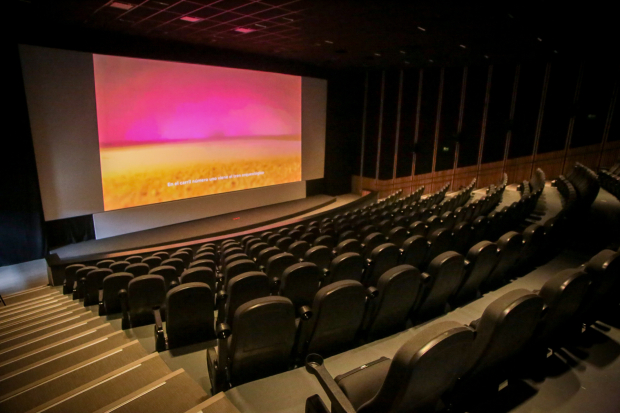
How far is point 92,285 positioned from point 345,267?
3351mm

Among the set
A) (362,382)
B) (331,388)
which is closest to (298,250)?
(362,382)

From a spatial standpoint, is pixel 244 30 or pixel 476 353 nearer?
pixel 476 353

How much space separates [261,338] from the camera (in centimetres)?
206

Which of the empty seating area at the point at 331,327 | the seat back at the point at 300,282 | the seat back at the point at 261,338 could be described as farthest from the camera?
the seat back at the point at 300,282

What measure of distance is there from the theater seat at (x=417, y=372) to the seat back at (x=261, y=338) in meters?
0.58

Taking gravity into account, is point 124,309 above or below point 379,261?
below

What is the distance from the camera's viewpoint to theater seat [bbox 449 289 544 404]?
168cm

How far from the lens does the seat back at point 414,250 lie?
3.88 m

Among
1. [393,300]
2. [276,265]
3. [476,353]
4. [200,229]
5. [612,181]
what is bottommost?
[200,229]

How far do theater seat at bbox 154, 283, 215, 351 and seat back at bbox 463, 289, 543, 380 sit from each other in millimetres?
1851

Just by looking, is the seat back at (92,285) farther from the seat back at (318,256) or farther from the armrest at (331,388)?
the armrest at (331,388)

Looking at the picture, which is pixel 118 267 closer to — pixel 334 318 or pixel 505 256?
pixel 334 318

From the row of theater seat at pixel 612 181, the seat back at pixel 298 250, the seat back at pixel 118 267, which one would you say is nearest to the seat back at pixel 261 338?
the seat back at pixel 298 250

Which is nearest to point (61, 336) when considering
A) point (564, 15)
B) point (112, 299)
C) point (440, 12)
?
point (112, 299)
